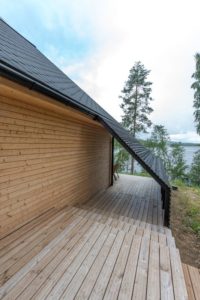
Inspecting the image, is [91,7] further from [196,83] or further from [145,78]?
[145,78]

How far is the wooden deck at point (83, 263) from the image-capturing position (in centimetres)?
170

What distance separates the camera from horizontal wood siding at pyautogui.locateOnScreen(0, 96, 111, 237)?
8.47ft

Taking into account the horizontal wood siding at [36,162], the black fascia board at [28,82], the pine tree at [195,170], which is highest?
the black fascia board at [28,82]

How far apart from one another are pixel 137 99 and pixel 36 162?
13.1 meters

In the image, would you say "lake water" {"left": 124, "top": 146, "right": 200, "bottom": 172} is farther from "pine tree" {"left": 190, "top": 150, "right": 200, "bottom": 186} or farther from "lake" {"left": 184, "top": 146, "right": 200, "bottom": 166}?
"pine tree" {"left": 190, "top": 150, "right": 200, "bottom": 186}

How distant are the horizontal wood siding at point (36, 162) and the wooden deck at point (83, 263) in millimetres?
330

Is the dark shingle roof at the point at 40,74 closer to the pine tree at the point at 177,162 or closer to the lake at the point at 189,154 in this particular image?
the pine tree at the point at 177,162

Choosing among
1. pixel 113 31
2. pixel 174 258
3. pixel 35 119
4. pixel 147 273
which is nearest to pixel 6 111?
pixel 35 119

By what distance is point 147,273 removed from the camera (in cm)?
198

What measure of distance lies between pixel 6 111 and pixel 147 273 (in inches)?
102

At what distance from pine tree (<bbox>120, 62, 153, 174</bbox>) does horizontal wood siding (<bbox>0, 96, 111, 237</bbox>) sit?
1014cm

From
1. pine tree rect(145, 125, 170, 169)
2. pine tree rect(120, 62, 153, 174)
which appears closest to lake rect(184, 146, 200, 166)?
pine tree rect(145, 125, 170, 169)

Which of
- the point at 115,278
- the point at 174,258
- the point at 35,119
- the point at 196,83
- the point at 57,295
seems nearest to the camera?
the point at 57,295

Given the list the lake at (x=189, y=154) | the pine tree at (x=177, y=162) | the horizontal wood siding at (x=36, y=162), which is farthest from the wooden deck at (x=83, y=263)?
the lake at (x=189, y=154)
